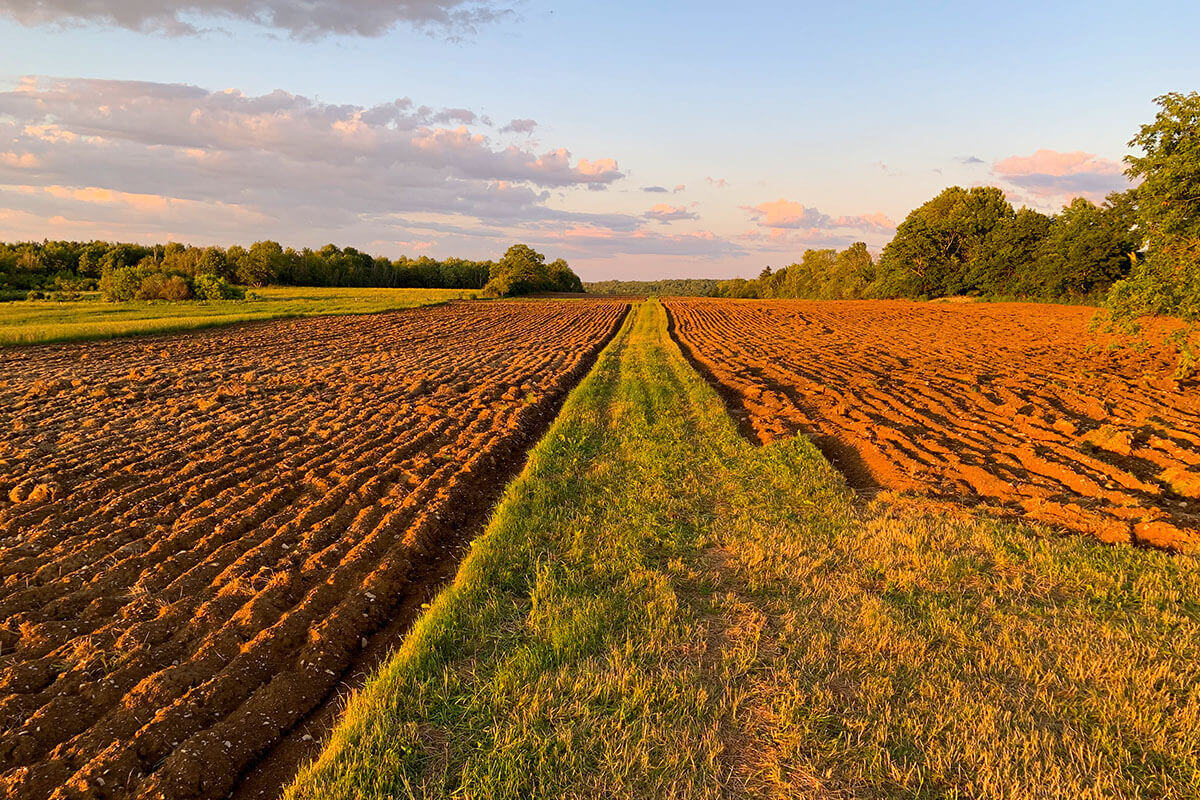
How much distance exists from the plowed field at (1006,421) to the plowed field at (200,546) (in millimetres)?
5890

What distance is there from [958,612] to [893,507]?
2.31 meters

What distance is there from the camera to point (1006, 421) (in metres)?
10.1

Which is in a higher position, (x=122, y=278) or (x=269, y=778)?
(x=122, y=278)

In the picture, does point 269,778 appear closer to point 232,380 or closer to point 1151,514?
point 1151,514

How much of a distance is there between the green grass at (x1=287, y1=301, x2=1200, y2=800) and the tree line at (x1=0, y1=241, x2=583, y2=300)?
5205 cm

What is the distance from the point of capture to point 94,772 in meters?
2.82

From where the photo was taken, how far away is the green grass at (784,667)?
2877 millimetres

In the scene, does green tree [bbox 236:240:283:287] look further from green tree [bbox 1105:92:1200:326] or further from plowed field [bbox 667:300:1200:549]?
green tree [bbox 1105:92:1200:326]

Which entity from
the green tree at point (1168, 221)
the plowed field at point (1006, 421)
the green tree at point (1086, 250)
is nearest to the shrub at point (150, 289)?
the plowed field at point (1006, 421)

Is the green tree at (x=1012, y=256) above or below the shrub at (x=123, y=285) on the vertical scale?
above

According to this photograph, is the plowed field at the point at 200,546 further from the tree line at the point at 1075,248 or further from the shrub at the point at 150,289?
the shrub at the point at 150,289

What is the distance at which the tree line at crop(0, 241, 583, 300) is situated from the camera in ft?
147

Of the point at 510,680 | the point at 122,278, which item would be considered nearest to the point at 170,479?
the point at 510,680

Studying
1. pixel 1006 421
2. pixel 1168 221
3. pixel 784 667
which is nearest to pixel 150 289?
pixel 784 667
